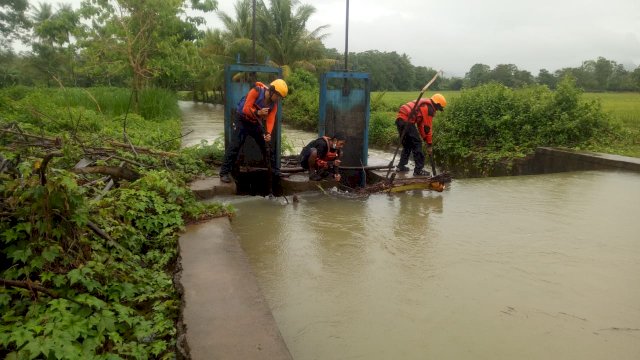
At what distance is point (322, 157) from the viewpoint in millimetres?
7324

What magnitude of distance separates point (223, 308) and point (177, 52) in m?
12.6

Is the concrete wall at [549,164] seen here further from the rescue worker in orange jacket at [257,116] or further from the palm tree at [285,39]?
the palm tree at [285,39]

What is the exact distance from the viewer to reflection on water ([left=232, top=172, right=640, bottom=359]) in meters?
3.14

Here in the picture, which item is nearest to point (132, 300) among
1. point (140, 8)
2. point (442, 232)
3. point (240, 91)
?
point (442, 232)

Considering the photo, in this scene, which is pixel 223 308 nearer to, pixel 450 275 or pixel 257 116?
pixel 450 275

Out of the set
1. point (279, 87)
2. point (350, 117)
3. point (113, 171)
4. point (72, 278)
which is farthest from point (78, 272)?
point (350, 117)

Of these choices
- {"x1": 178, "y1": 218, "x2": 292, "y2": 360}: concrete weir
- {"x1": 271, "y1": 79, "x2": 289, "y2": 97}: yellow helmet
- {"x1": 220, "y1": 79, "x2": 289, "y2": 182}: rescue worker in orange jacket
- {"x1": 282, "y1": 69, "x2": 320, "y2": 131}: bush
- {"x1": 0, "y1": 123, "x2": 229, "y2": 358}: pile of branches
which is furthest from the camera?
{"x1": 282, "y1": 69, "x2": 320, "y2": 131}: bush

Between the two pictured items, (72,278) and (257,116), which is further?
(257,116)

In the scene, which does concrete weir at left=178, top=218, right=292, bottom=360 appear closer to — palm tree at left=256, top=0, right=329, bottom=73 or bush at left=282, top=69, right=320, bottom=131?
bush at left=282, top=69, right=320, bottom=131

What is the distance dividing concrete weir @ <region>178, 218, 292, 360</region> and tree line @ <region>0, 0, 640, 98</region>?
2111 mm

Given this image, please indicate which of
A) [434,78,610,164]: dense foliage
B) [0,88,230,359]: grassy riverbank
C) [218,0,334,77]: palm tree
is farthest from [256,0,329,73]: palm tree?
[0,88,230,359]: grassy riverbank

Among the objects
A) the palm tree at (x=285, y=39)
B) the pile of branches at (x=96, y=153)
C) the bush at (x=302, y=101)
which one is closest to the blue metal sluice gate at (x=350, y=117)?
the pile of branches at (x=96, y=153)

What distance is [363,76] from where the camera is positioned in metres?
8.10

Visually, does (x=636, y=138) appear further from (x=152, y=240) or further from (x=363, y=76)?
(x=152, y=240)
